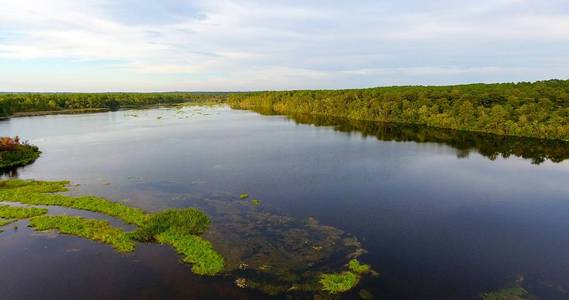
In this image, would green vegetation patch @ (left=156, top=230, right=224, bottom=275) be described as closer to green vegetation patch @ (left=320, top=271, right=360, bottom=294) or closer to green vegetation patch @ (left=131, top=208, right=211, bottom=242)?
green vegetation patch @ (left=131, top=208, right=211, bottom=242)

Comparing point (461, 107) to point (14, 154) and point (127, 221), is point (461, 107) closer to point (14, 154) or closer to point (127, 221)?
point (127, 221)

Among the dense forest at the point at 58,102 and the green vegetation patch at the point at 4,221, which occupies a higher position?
the dense forest at the point at 58,102

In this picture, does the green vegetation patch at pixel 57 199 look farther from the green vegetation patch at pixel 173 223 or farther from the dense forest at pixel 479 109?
the dense forest at pixel 479 109

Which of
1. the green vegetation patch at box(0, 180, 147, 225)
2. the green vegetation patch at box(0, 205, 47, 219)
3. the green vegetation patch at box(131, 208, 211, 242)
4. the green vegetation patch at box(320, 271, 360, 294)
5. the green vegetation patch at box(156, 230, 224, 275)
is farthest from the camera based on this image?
the green vegetation patch at box(0, 180, 147, 225)

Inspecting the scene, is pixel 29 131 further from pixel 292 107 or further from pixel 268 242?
pixel 292 107

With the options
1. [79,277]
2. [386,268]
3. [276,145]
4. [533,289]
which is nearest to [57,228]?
[79,277]

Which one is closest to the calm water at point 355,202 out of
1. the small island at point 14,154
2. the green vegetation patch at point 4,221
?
the green vegetation patch at point 4,221

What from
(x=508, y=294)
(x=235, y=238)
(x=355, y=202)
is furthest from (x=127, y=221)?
(x=508, y=294)

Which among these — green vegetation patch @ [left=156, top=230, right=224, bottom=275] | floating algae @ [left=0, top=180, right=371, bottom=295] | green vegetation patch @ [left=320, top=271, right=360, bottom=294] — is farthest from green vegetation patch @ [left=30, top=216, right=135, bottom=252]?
green vegetation patch @ [left=320, top=271, right=360, bottom=294]
